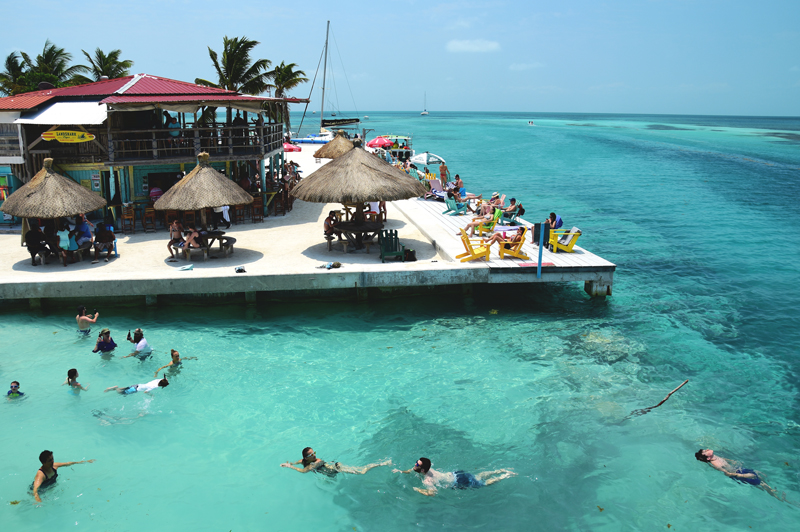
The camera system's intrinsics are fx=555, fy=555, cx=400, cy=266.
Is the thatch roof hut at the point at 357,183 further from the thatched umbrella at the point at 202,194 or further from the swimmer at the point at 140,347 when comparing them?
the swimmer at the point at 140,347

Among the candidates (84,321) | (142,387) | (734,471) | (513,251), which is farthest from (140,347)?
(734,471)

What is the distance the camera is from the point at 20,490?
782cm

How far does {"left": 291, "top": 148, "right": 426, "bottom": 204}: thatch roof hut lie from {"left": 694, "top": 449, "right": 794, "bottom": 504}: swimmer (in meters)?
9.20

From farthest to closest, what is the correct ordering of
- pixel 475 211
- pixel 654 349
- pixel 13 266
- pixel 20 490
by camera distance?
pixel 475 211 → pixel 13 266 → pixel 654 349 → pixel 20 490

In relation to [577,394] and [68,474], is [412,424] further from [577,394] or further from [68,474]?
[68,474]

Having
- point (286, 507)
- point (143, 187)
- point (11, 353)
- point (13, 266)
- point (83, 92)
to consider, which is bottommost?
point (286, 507)

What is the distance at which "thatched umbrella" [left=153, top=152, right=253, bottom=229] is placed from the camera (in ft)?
48.0

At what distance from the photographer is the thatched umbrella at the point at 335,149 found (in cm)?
2503

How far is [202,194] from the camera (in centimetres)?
1477

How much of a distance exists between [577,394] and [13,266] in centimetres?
1392

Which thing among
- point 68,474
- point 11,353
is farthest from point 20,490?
point 11,353

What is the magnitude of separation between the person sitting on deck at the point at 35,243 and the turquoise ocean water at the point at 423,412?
180 centimetres

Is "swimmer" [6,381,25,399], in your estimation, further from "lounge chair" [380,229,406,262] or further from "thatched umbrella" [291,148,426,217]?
"lounge chair" [380,229,406,262]

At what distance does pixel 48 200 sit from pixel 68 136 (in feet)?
12.4
